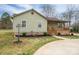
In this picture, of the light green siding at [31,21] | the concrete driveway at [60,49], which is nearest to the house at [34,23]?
the light green siding at [31,21]

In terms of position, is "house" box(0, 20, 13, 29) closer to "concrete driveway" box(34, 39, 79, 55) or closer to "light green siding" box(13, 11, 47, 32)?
"light green siding" box(13, 11, 47, 32)

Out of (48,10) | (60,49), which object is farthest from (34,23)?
(60,49)

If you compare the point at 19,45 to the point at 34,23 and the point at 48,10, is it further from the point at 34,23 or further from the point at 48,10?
the point at 48,10

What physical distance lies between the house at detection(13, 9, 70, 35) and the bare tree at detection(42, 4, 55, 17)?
0.05m

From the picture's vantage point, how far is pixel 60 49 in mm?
3158

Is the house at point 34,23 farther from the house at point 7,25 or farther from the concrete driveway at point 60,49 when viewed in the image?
the concrete driveway at point 60,49

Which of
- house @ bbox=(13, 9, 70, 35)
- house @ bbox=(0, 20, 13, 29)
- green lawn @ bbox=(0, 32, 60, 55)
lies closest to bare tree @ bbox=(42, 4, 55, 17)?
house @ bbox=(13, 9, 70, 35)

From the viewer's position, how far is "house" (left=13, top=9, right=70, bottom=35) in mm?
3186

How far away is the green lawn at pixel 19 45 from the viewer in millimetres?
3143
